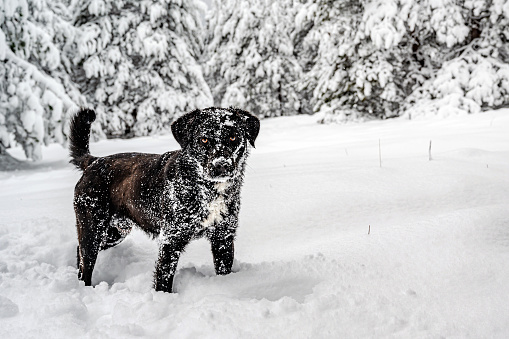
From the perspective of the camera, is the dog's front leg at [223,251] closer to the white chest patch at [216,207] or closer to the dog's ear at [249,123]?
the white chest patch at [216,207]

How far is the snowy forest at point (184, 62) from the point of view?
796 cm

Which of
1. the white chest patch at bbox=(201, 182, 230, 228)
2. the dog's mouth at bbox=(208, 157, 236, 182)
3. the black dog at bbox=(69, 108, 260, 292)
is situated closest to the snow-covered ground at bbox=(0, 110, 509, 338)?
the black dog at bbox=(69, 108, 260, 292)

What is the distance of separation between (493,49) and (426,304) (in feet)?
34.0

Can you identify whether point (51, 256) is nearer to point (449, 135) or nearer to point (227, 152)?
point (227, 152)

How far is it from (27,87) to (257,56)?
14.1 metres

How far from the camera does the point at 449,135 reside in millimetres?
6465

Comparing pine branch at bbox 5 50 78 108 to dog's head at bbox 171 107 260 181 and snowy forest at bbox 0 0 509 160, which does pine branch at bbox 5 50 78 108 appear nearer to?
snowy forest at bbox 0 0 509 160

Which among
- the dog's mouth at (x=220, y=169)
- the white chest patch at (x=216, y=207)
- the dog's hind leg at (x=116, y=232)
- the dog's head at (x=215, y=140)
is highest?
the dog's head at (x=215, y=140)

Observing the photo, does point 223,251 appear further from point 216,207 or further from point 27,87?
point 27,87

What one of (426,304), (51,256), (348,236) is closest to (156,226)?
(51,256)

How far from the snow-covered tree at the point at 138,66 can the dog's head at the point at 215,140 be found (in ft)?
36.6

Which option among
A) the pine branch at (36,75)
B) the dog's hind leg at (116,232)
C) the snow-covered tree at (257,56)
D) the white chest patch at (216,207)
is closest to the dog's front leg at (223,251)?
the white chest patch at (216,207)

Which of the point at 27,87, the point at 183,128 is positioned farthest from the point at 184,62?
the point at 183,128

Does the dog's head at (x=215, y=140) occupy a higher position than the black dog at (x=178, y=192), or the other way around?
the dog's head at (x=215, y=140)
